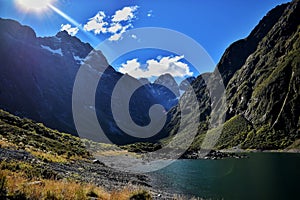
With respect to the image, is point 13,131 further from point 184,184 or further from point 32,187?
point 32,187

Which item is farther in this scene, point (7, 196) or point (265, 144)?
point (265, 144)

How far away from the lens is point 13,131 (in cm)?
5250

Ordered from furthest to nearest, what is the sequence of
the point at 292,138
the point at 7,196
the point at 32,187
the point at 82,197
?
1. the point at 292,138
2. the point at 82,197
3. the point at 32,187
4. the point at 7,196

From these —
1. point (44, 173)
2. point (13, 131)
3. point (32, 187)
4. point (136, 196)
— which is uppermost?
point (13, 131)

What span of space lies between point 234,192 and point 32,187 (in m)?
39.4

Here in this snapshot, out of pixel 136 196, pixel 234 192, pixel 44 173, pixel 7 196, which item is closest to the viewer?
pixel 7 196

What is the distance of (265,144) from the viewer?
198m

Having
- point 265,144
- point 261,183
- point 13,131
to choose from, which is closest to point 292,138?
point 265,144

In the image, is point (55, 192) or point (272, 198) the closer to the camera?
point (55, 192)

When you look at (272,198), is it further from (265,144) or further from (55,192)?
(265,144)

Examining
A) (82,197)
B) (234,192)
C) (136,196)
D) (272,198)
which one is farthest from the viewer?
(234,192)

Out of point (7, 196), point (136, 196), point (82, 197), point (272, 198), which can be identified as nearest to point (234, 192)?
point (272, 198)

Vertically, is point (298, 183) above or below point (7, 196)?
below

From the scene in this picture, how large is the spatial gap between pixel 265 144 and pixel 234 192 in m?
169
